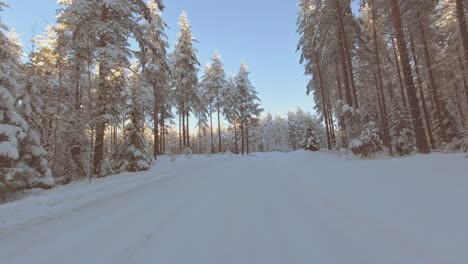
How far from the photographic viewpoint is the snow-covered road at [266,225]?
3.08 meters

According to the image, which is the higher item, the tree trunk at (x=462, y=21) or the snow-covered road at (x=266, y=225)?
the tree trunk at (x=462, y=21)

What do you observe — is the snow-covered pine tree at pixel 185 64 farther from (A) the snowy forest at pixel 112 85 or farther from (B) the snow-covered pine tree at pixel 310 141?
(B) the snow-covered pine tree at pixel 310 141

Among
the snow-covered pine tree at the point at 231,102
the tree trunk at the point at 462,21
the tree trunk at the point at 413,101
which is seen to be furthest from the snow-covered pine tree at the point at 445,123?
the snow-covered pine tree at the point at 231,102

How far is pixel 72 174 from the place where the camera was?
40.0 feet

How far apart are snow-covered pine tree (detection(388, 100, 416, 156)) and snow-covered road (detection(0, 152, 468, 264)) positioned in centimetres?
1788

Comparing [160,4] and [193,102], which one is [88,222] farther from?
[193,102]

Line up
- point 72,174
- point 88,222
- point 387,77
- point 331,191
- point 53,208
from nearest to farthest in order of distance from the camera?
point 88,222
point 53,208
point 331,191
point 72,174
point 387,77

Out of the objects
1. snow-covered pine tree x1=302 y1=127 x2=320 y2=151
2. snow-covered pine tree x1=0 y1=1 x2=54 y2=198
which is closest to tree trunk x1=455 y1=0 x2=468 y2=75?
snow-covered pine tree x1=0 y1=1 x2=54 y2=198

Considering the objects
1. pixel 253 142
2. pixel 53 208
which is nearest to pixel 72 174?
pixel 53 208

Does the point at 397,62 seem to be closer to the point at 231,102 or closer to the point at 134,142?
the point at 134,142

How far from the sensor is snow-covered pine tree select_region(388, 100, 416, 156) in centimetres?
2169

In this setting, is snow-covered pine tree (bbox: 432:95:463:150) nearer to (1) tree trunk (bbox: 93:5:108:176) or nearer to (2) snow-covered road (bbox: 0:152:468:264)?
(2) snow-covered road (bbox: 0:152:468:264)

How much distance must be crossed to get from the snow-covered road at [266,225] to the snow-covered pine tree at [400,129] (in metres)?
17.9

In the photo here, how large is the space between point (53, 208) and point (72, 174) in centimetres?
758
